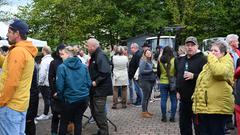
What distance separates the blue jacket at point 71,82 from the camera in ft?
21.6

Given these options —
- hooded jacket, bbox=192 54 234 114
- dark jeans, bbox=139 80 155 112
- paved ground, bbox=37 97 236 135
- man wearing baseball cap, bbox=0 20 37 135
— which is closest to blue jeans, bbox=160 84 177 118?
paved ground, bbox=37 97 236 135

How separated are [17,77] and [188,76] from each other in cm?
264

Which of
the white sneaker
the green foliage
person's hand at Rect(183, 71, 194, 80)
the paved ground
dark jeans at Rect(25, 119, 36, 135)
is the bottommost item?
the paved ground

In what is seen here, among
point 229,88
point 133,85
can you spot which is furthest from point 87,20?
point 229,88

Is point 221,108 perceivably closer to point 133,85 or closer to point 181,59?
point 181,59

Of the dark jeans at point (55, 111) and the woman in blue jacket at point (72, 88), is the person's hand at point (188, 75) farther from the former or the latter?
the dark jeans at point (55, 111)

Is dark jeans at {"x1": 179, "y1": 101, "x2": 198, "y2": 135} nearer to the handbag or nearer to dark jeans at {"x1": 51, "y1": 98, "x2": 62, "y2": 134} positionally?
dark jeans at {"x1": 51, "y1": 98, "x2": 62, "y2": 134}

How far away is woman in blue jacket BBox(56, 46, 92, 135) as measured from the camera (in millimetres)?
6582

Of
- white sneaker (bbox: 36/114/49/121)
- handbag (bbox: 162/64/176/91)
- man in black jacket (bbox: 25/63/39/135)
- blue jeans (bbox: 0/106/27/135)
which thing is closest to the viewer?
blue jeans (bbox: 0/106/27/135)

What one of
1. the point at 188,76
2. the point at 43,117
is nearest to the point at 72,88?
the point at 188,76

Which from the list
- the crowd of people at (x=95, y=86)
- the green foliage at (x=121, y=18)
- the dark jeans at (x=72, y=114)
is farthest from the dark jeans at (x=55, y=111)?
the green foliage at (x=121, y=18)

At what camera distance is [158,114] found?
34.2ft

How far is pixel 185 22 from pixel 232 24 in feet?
12.0

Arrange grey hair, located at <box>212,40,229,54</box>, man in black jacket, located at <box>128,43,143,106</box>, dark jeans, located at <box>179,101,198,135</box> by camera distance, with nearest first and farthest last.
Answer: grey hair, located at <box>212,40,229,54</box> < dark jeans, located at <box>179,101,198,135</box> < man in black jacket, located at <box>128,43,143,106</box>
